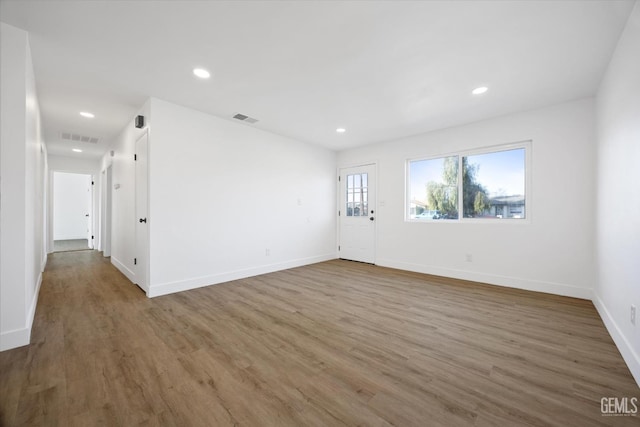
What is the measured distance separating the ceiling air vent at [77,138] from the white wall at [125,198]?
0.35 metres

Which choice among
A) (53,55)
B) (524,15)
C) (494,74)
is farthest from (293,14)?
(53,55)

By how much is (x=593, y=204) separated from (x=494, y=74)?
2.17 meters

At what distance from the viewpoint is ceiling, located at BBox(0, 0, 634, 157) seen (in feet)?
6.18

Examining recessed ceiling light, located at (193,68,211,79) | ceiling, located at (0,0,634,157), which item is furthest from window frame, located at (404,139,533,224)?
recessed ceiling light, located at (193,68,211,79)

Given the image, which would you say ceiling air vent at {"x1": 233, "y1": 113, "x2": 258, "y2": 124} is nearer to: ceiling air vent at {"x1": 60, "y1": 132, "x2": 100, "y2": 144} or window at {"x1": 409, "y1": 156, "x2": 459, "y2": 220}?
window at {"x1": 409, "y1": 156, "x2": 459, "y2": 220}

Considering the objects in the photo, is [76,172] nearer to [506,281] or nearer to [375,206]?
[375,206]

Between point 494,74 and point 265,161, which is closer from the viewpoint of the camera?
point 494,74

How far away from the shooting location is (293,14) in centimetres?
192

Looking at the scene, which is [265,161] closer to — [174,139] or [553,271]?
[174,139]

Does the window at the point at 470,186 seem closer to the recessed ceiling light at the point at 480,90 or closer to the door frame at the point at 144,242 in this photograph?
the recessed ceiling light at the point at 480,90

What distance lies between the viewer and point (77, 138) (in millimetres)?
5129

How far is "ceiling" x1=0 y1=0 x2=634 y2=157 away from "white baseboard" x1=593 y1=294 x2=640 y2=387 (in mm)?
2491

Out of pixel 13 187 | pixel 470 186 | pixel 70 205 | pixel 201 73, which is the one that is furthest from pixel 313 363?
Answer: pixel 70 205

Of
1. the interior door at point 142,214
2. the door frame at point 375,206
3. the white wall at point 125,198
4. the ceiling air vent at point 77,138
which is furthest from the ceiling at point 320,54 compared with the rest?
the door frame at point 375,206
